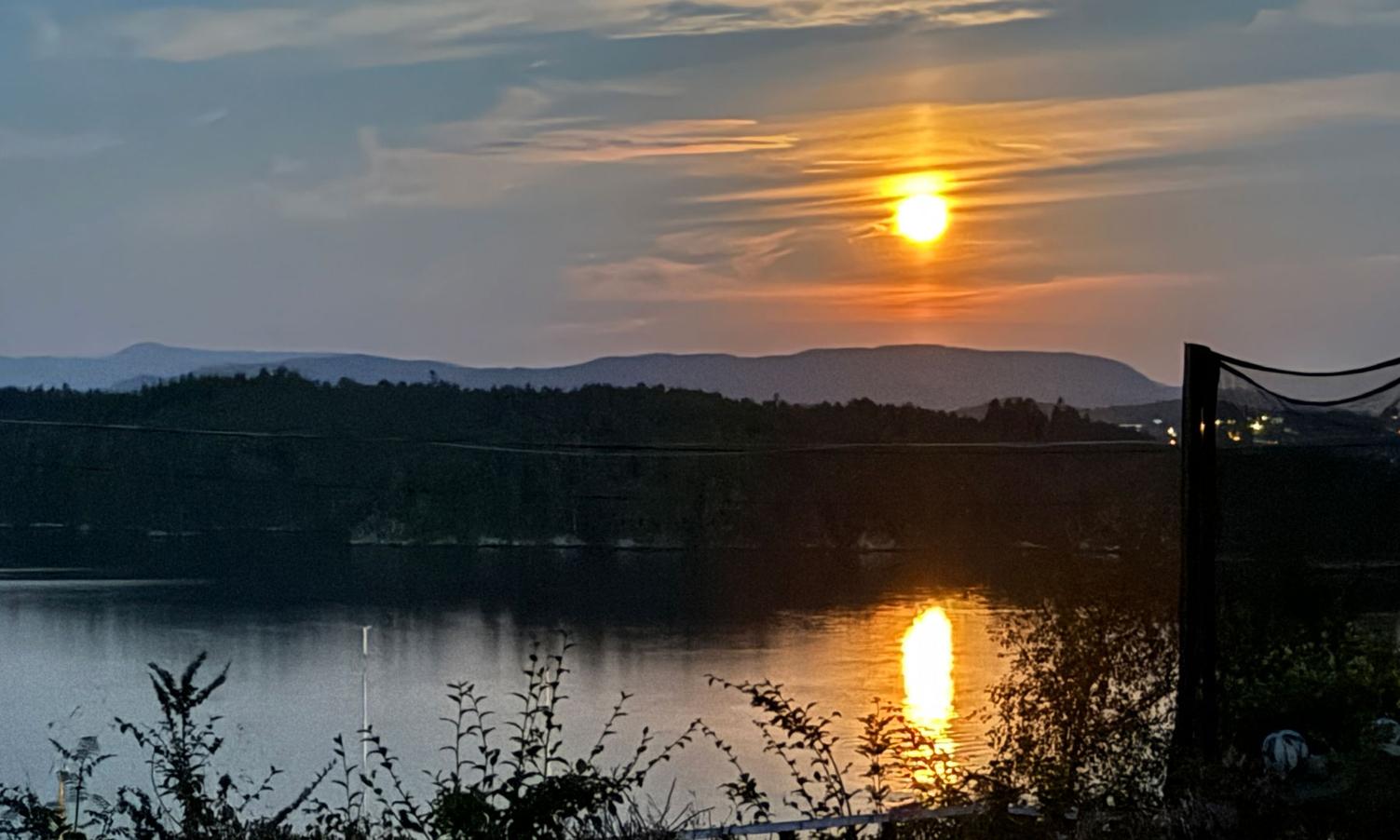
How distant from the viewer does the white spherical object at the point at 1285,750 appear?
6414 mm

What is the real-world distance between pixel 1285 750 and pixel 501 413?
2134 inches

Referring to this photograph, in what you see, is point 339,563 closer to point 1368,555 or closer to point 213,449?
point 213,449

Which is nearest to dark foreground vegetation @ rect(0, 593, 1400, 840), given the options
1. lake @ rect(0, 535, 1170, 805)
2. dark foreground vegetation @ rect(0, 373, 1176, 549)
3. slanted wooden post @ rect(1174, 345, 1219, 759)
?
slanted wooden post @ rect(1174, 345, 1219, 759)

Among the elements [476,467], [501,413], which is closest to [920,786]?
[501,413]

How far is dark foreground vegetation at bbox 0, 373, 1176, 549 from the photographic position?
177 feet

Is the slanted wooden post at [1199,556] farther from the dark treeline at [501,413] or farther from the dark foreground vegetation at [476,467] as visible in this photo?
the dark treeline at [501,413]

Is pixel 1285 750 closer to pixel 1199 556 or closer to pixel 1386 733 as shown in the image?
pixel 1386 733

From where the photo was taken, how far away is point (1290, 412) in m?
7.14

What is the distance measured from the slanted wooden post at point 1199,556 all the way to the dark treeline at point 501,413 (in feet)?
153

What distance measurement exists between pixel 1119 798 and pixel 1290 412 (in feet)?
6.37

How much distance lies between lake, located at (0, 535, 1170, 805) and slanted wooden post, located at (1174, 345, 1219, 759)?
151 inches

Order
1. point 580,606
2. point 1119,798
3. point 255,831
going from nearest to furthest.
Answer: point 255,831 → point 1119,798 → point 580,606

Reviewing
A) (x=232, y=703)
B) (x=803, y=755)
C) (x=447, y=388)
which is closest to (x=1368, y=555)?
(x=803, y=755)

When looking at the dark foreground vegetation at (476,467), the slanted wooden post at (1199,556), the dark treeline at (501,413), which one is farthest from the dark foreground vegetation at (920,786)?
the dark treeline at (501,413)
